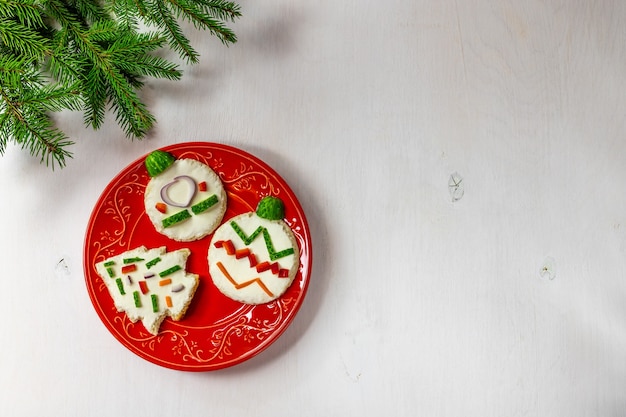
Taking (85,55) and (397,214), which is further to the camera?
(397,214)

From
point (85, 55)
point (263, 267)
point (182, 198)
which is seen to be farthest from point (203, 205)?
point (85, 55)

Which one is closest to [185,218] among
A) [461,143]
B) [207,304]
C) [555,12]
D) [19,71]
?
[207,304]

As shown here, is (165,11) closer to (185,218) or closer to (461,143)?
(185,218)

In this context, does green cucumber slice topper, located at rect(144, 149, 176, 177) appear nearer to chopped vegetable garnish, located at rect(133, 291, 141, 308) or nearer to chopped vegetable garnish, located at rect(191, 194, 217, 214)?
chopped vegetable garnish, located at rect(191, 194, 217, 214)

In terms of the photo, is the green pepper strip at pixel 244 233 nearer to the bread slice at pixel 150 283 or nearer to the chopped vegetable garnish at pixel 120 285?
the bread slice at pixel 150 283

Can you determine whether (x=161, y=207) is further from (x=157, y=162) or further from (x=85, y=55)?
(x=85, y=55)

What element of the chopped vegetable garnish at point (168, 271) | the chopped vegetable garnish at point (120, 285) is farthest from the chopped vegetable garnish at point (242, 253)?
the chopped vegetable garnish at point (120, 285)
